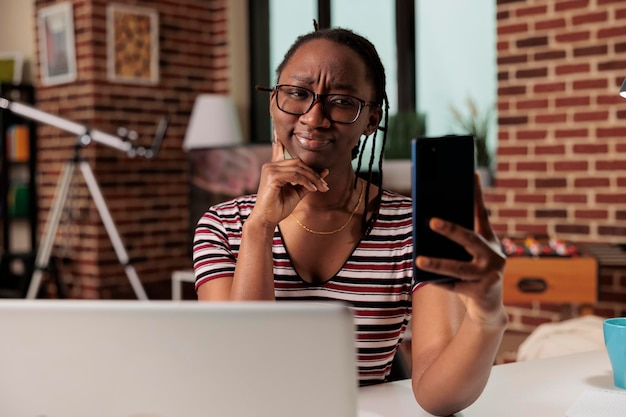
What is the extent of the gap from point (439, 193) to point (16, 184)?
4412 mm

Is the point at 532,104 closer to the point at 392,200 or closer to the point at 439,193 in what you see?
the point at 392,200

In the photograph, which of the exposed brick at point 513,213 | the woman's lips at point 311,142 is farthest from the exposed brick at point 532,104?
the woman's lips at point 311,142

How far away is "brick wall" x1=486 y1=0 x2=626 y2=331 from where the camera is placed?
→ 3086 millimetres

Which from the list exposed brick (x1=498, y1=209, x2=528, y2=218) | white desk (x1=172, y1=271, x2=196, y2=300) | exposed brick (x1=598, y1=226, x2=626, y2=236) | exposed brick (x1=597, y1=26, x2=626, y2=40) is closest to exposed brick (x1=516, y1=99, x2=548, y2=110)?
exposed brick (x1=597, y1=26, x2=626, y2=40)

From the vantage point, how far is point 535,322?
3.32 m

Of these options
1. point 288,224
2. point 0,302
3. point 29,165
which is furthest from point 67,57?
point 0,302

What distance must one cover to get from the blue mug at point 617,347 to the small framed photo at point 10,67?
14.4 ft

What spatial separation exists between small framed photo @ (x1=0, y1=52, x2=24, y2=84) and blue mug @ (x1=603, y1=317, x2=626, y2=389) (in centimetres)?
437

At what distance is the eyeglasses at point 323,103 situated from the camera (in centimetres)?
119

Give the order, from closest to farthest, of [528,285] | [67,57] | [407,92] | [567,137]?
[528,285] → [567,137] → [407,92] → [67,57]

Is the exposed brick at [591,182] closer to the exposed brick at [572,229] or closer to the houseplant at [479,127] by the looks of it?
the exposed brick at [572,229]

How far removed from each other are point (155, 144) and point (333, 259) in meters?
3.09

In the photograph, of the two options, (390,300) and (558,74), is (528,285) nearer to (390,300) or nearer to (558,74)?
(558,74)

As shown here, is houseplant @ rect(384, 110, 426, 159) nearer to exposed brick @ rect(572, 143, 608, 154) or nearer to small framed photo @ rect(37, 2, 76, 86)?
exposed brick @ rect(572, 143, 608, 154)
